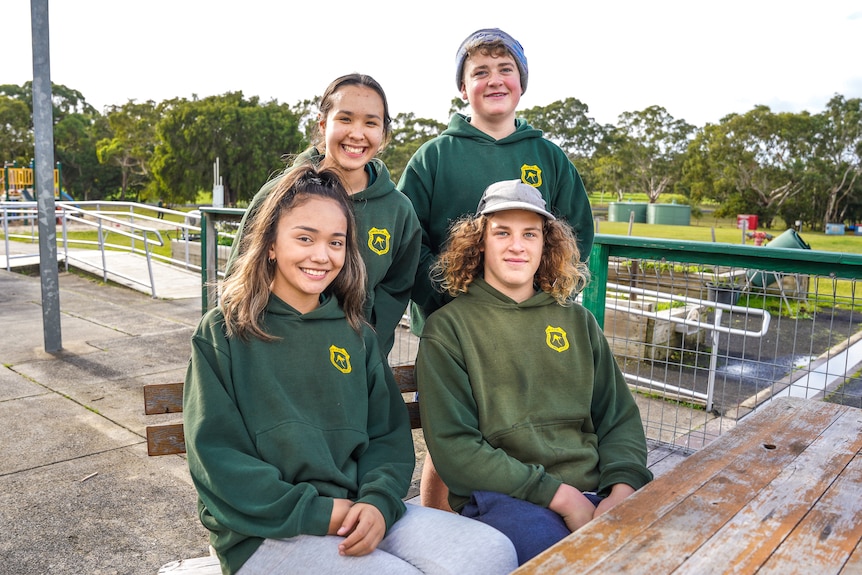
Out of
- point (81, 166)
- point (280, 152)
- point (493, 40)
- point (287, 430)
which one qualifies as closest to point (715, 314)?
point (493, 40)

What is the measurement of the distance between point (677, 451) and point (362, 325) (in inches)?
81.9

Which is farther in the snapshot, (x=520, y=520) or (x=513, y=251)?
(x=513, y=251)

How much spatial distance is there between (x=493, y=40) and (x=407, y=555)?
71.2 inches

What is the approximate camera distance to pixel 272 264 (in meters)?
2.19

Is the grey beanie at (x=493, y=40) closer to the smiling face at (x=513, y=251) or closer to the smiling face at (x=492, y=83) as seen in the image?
the smiling face at (x=492, y=83)

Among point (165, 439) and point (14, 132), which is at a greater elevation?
point (14, 132)

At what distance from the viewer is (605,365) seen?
7.97 ft

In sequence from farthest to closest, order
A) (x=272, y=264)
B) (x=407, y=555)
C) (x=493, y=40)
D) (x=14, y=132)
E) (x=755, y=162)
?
1. (x=14, y=132)
2. (x=755, y=162)
3. (x=493, y=40)
4. (x=272, y=264)
5. (x=407, y=555)

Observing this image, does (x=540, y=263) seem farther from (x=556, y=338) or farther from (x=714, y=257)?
(x=714, y=257)

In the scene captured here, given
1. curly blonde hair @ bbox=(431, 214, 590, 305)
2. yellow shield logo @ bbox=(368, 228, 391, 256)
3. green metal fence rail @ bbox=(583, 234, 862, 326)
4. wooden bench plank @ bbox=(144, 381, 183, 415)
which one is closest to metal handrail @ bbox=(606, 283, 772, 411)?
green metal fence rail @ bbox=(583, 234, 862, 326)

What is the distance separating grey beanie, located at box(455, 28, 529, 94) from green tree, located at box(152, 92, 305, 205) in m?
44.8

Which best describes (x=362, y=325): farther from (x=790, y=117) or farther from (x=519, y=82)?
(x=790, y=117)

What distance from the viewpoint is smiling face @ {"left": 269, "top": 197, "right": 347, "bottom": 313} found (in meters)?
2.12

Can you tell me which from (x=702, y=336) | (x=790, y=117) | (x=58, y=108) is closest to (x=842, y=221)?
(x=790, y=117)
